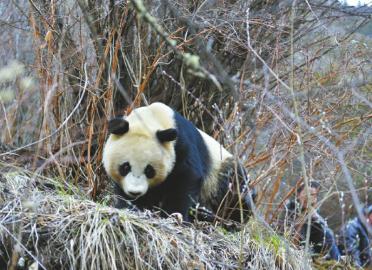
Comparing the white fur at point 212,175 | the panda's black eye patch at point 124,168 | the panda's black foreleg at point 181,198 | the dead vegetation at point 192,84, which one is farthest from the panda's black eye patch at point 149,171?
the white fur at point 212,175

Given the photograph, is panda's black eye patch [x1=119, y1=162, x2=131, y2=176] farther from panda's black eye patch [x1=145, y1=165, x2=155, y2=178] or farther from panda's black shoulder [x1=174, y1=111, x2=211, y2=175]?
panda's black shoulder [x1=174, y1=111, x2=211, y2=175]

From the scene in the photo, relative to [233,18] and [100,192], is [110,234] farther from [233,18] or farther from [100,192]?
[233,18]

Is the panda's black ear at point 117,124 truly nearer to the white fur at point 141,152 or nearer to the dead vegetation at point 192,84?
the white fur at point 141,152

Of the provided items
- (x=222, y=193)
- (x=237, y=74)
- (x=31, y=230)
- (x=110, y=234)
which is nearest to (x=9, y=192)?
(x=31, y=230)

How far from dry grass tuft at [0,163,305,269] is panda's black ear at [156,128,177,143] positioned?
541 mm

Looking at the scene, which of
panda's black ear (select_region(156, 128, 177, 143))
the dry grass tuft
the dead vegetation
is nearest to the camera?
the dry grass tuft

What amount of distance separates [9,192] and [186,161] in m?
1.23

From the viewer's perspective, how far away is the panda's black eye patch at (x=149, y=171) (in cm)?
448

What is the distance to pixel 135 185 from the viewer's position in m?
4.34

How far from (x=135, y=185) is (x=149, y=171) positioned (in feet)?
0.65

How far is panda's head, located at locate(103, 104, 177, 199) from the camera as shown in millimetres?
4441

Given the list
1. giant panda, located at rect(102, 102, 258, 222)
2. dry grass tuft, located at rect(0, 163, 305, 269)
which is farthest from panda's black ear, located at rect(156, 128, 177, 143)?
dry grass tuft, located at rect(0, 163, 305, 269)

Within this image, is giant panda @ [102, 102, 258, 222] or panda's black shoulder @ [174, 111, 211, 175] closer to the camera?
giant panda @ [102, 102, 258, 222]

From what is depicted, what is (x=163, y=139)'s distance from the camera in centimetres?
449
